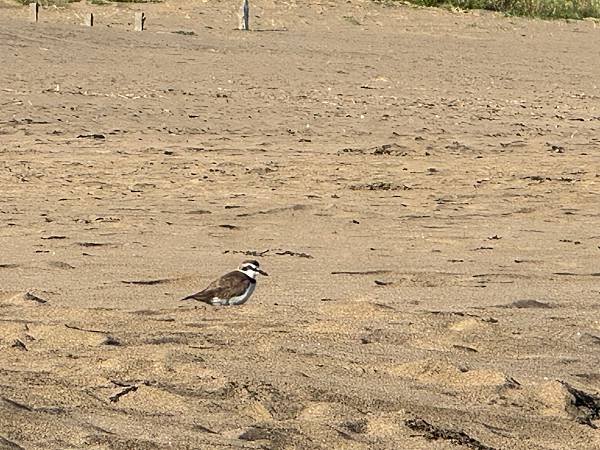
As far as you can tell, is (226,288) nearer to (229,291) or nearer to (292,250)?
(229,291)

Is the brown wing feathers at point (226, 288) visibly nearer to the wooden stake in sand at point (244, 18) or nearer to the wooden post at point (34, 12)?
the wooden post at point (34, 12)

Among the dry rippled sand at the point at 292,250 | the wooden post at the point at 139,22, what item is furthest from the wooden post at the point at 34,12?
the dry rippled sand at the point at 292,250

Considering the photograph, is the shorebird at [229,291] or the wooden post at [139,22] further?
the wooden post at [139,22]

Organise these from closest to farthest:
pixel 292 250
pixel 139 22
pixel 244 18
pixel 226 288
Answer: pixel 226 288, pixel 292 250, pixel 139 22, pixel 244 18

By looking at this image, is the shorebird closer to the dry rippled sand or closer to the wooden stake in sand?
the dry rippled sand

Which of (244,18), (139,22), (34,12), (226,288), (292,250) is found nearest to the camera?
(226,288)

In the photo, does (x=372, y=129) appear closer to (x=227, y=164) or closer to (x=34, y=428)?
(x=227, y=164)

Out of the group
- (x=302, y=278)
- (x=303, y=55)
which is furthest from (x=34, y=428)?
(x=303, y=55)

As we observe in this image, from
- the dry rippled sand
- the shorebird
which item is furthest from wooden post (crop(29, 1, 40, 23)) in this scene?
the shorebird

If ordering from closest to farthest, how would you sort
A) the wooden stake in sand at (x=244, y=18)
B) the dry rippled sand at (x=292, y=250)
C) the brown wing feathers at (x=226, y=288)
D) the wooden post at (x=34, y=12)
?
the dry rippled sand at (x=292, y=250) → the brown wing feathers at (x=226, y=288) → the wooden post at (x=34, y=12) → the wooden stake in sand at (x=244, y=18)

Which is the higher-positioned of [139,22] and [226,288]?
[226,288]

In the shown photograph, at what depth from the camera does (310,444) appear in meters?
4.82

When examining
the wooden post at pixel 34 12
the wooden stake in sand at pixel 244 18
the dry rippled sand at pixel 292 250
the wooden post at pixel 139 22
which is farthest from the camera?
the wooden stake in sand at pixel 244 18

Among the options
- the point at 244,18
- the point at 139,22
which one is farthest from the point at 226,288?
the point at 244,18
